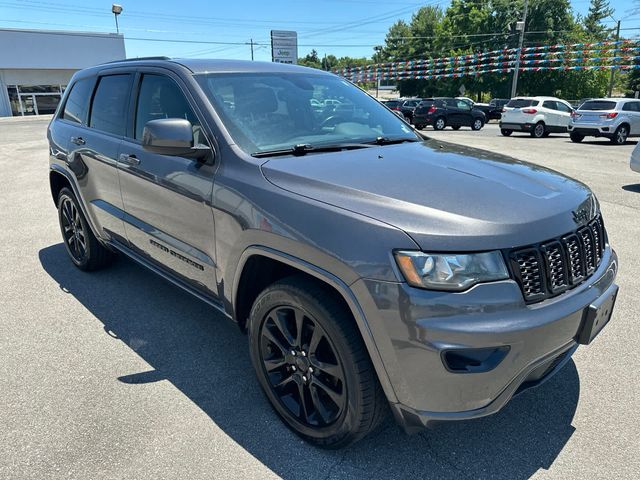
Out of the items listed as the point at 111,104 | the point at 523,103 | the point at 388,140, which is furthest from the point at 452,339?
the point at 523,103

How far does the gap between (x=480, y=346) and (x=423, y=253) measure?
0.40m

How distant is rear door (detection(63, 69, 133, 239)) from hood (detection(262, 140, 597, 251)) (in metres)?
1.75

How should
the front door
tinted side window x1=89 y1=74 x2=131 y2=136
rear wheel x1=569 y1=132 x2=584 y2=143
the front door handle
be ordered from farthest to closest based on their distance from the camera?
rear wheel x1=569 y1=132 x2=584 y2=143 → tinted side window x1=89 y1=74 x2=131 y2=136 → the front door handle → the front door

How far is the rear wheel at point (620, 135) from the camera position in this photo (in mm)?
17734

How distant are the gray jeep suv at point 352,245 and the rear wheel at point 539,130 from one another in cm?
1991

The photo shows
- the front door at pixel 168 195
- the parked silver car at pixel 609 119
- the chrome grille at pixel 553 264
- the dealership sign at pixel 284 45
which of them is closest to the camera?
the chrome grille at pixel 553 264

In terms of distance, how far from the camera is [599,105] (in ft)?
59.3

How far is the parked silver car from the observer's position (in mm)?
17625

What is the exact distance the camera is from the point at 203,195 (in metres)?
2.70

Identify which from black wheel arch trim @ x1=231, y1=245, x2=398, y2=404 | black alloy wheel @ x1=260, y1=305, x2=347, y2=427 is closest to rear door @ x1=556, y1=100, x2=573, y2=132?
black alloy wheel @ x1=260, y1=305, x2=347, y2=427

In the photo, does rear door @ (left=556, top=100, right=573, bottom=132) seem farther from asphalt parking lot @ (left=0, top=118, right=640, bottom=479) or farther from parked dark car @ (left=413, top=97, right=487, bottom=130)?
asphalt parking lot @ (left=0, top=118, right=640, bottom=479)

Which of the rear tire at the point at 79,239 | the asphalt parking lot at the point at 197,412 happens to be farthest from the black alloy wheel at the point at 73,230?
the asphalt parking lot at the point at 197,412

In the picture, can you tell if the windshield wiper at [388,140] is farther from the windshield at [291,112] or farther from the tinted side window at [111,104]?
the tinted side window at [111,104]

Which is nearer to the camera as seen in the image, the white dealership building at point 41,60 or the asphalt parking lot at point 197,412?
the asphalt parking lot at point 197,412
